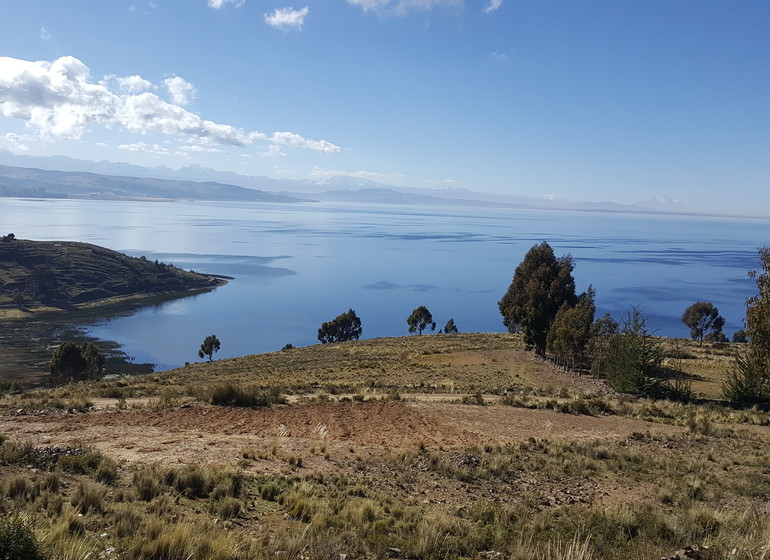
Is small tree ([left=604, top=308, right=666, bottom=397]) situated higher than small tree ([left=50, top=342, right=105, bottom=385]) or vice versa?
small tree ([left=604, top=308, right=666, bottom=397])

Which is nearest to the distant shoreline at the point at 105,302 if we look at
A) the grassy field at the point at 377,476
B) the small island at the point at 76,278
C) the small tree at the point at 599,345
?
the small island at the point at 76,278

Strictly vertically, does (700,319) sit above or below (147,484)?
below

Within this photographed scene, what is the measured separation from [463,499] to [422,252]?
589 ft

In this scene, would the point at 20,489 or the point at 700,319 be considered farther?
the point at 700,319

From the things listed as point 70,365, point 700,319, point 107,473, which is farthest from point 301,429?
point 700,319

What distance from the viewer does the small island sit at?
346ft

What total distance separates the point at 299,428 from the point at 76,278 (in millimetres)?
126164

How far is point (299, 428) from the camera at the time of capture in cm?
1273

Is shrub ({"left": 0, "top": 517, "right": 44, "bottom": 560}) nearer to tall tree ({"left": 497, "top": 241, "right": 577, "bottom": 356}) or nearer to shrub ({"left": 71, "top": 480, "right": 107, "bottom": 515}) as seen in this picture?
shrub ({"left": 71, "top": 480, "right": 107, "bottom": 515})

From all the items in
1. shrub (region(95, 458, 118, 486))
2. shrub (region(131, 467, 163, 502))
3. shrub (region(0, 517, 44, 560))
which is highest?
shrub (region(0, 517, 44, 560))

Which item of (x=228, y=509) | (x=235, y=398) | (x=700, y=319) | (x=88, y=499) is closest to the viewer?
(x=88, y=499)

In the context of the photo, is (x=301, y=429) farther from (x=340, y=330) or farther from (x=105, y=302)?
(x=105, y=302)

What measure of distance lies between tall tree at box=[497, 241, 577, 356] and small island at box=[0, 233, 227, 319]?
9770cm

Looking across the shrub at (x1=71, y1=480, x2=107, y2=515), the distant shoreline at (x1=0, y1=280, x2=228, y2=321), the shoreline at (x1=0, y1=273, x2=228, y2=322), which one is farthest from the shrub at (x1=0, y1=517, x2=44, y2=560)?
the distant shoreline at (x1=0, y1=280, x2=228, y2=321)
